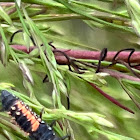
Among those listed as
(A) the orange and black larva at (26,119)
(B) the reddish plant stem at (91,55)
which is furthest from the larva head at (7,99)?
(B) the reddish plant stem at (91,55)

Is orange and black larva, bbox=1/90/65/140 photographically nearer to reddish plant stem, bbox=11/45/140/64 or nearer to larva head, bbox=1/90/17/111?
larva head, bbox=1/90/17/111

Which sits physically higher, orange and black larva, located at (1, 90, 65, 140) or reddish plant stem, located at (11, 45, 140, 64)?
Answer: reddish plant stem, located at (11, 45, 140, 64)

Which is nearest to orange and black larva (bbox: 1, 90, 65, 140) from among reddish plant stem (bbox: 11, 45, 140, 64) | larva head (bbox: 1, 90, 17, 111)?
larva head (bbox: 1, 90, 17, 111)

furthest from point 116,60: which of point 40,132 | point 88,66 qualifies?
point 40,132

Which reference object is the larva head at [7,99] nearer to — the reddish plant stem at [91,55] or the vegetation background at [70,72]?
the vegetation background at [70,72]

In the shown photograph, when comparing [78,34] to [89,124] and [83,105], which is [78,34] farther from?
[89,124]

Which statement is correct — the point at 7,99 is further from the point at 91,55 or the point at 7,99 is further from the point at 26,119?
the point at 91,55

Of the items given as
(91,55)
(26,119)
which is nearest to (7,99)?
(26,119)
